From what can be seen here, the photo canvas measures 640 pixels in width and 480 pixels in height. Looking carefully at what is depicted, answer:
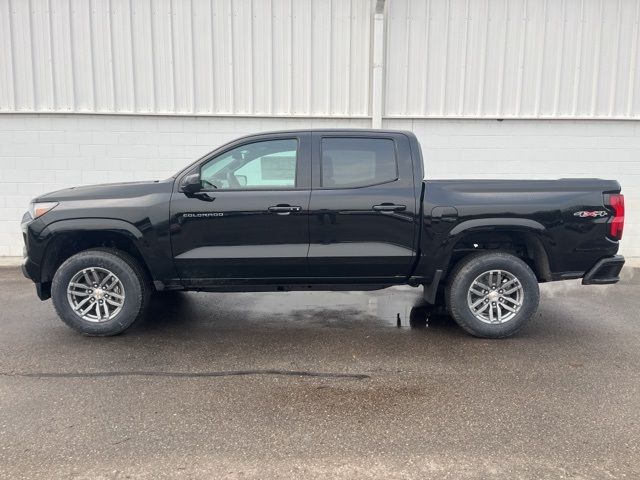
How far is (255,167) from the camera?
4898 millimetres

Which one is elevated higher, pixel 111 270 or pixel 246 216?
pixel 246 216

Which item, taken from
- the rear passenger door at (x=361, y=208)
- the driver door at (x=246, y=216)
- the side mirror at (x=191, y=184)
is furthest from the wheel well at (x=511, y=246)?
the side mirror at (x=191, y=184)

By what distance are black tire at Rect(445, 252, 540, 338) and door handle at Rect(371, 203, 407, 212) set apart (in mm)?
841

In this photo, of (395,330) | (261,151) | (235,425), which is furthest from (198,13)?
(235,425)

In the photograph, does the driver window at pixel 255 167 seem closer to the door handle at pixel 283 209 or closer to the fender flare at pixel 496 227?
the door handle at pixel 283 209

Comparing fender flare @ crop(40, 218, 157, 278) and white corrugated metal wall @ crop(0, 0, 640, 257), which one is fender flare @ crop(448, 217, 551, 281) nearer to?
fender flare @ crop(40, 218, 157, 278)

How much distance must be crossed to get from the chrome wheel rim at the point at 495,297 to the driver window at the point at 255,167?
1.98 meters

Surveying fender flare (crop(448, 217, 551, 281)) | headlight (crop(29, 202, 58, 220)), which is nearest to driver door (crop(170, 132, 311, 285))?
headlight (crop(29, 202, 58, 220))

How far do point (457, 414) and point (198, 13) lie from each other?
25.2ft

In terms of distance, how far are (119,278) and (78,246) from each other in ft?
2.04

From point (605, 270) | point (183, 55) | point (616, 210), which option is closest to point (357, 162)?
point (616, 210)

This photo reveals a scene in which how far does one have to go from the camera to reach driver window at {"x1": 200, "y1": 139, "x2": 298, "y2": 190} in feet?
15.8

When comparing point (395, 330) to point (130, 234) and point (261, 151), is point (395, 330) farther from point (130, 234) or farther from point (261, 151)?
point (130, 234)

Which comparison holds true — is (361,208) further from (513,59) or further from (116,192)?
(513,59)
